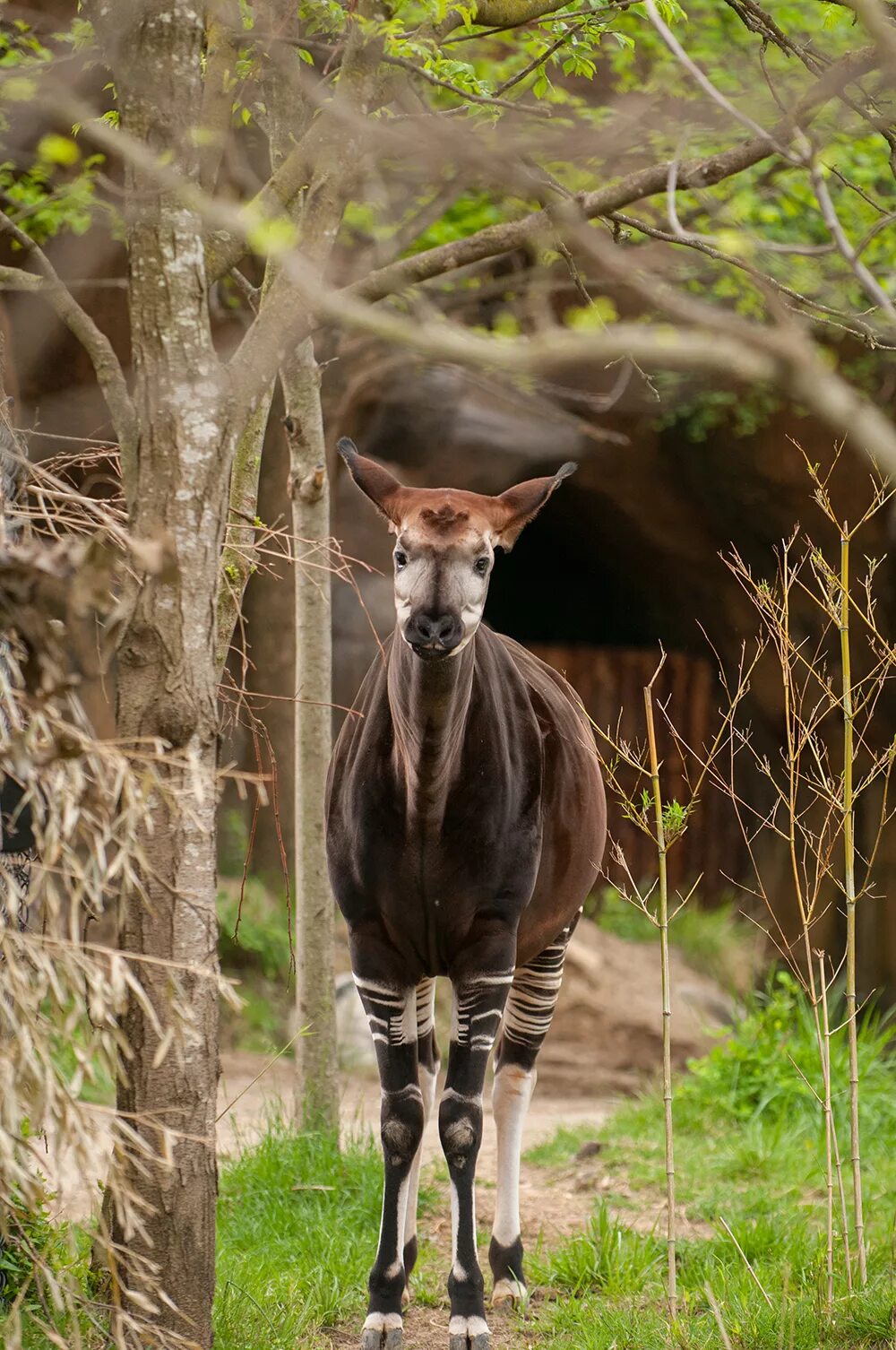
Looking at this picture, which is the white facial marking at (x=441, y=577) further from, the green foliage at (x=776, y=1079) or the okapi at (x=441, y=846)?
the green foliage at (x=776, y=1079)

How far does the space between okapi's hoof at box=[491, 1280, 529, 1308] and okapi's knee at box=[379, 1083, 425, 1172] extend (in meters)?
0.48

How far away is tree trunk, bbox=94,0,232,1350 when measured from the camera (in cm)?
265

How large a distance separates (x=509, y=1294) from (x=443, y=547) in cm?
192

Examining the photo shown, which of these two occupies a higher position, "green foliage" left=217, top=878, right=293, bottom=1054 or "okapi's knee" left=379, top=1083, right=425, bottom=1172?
"okapi's knee" left=379, top=1083, right=425, bottom=1172

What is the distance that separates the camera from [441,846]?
3.38 metres

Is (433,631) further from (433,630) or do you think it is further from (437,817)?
(437,817)

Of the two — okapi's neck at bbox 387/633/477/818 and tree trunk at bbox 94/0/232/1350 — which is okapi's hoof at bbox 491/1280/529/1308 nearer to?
tree trunk at bbox 94/0/232/1350

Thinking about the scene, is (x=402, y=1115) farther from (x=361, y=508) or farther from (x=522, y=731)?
(x=361, y=508)

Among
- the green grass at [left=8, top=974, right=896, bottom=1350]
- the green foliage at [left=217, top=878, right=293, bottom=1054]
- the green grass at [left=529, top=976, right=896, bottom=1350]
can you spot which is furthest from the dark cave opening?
the green grass at [left=8, top=974, right=896, bottom=1350]

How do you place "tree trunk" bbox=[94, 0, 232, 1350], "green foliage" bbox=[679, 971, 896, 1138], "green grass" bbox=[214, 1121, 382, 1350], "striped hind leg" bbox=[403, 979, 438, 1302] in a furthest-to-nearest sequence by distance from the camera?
"green foliage" bbox=[679, 971, 896, 1138] → "striped hind leg" bbox=[403, 979, 438, 1302] → "green grass" bbox=[214, 1121, 382, 1350] → "tree trunk" bbox=[94, 0, 232, 1350]

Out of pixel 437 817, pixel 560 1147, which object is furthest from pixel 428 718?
pixel 560 1147

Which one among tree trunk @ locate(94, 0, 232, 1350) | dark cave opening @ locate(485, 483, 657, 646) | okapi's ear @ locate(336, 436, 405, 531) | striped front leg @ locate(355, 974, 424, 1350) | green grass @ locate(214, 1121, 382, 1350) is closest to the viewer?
tree trunk @ locate(94, 0, 232, 1350)

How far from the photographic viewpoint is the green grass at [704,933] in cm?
873

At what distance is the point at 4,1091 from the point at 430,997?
2034 mm
